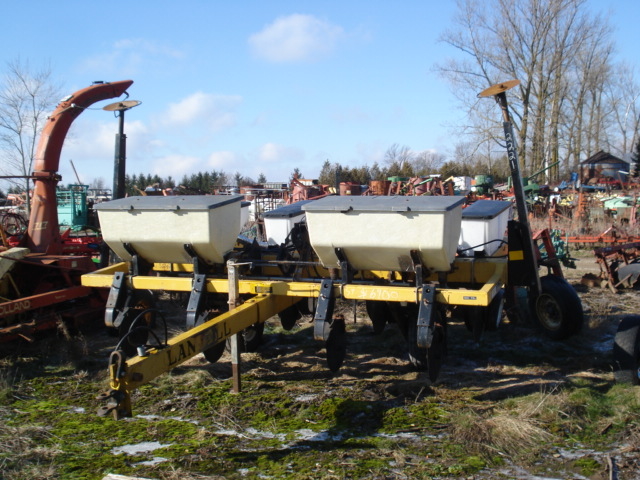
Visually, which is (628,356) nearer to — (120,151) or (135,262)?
(135,262)

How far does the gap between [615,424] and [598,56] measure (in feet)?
135

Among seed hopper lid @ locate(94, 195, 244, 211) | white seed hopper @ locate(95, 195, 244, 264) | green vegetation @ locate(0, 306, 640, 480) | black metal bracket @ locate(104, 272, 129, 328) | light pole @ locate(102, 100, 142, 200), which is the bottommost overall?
green vegetation @ locate(0, 306, 640, 480)

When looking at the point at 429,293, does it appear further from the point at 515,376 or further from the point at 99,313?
the point at 99,313

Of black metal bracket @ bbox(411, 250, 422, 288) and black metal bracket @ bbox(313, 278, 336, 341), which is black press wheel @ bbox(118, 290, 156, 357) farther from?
black metal bracket @ bbox(411, 250, 422, 288)

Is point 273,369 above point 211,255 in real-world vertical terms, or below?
below

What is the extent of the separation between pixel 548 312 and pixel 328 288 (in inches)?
118

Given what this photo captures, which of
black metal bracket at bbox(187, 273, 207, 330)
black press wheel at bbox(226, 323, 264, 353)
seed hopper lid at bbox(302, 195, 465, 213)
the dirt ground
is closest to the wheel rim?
the dirt ground

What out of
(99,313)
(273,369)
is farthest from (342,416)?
(99,313)

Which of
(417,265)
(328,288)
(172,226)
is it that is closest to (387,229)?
(417,265)

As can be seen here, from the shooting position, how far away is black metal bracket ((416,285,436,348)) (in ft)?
15.0

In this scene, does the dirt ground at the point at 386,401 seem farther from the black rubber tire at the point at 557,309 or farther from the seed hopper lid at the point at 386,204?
the seed hopper lid at the point at 386,204

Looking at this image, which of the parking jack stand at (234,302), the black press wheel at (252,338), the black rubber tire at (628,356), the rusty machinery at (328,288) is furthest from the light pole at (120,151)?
the black rubber tire at (628,356)

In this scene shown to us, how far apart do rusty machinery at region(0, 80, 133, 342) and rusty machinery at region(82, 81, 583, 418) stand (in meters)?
1.03

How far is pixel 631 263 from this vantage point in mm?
10039
